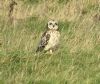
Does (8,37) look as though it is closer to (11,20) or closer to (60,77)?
(11,20)

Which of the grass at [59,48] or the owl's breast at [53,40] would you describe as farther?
the owl's breast at [53,40]

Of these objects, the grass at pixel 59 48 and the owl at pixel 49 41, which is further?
the owl at pixel 49 41

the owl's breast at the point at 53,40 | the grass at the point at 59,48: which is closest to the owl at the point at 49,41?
the owl's breast at the point at 53,40

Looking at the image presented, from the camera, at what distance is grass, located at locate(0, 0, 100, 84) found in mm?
7812

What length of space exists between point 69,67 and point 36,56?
76 cm

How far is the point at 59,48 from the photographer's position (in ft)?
31.4

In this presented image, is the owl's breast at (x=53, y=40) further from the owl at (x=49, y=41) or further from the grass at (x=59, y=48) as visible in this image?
the grass at (x=59, y=48)

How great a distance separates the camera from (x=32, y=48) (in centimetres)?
967

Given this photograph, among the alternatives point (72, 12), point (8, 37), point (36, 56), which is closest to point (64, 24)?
point (72, 12)

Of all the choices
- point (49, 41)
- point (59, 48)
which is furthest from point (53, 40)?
point (59, 48)

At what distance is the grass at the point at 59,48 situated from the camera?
7.81 metres

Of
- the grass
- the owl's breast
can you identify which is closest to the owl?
the owl's breast

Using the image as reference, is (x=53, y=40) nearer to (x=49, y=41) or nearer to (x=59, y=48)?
(x=49, y=41)

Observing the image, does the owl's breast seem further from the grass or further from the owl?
the grass
